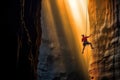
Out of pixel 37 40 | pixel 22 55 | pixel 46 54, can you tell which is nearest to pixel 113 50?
pixel 37 40

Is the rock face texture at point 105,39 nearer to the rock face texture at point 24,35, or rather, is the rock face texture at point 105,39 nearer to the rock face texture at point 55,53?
the rock face texture at point 24,35

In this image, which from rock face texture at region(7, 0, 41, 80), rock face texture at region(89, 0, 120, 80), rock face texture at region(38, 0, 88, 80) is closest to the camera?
rock face texture at region(7, 0, 41, 80)

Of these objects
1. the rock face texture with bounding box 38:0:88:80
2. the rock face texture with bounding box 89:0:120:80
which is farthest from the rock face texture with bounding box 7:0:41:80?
the rock face texture with bounding box 38:0:88:80

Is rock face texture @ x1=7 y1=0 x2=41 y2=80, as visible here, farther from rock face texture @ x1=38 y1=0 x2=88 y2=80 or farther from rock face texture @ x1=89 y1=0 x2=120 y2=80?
rock face texture @ x1=38 y1=0 x2=88 y2=80

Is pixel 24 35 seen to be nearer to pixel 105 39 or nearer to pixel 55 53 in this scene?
pixel 105 39

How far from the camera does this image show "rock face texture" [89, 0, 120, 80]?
43.8 ft

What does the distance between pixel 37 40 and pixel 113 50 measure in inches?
174

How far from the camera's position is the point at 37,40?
35.5 feet

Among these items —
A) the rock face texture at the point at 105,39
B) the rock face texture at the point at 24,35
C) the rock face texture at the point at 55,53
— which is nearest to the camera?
the rock face texture at the point at 24,35

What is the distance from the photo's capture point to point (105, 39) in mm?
14500

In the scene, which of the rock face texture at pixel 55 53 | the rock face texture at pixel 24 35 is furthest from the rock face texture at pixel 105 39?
the rock face texture at pixel 55 53

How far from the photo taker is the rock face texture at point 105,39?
13.3 metres

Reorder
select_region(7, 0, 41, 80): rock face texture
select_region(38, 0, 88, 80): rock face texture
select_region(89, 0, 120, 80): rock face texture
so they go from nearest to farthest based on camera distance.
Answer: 1. select_region(7, 0, 41, 80): rock face texture
2. select_region(89, 0, 120, 80): rock face texture
3. select_region(38, 0, 88, 80): rock face texture

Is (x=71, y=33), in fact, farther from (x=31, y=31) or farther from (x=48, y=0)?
(x=31, y=31)
